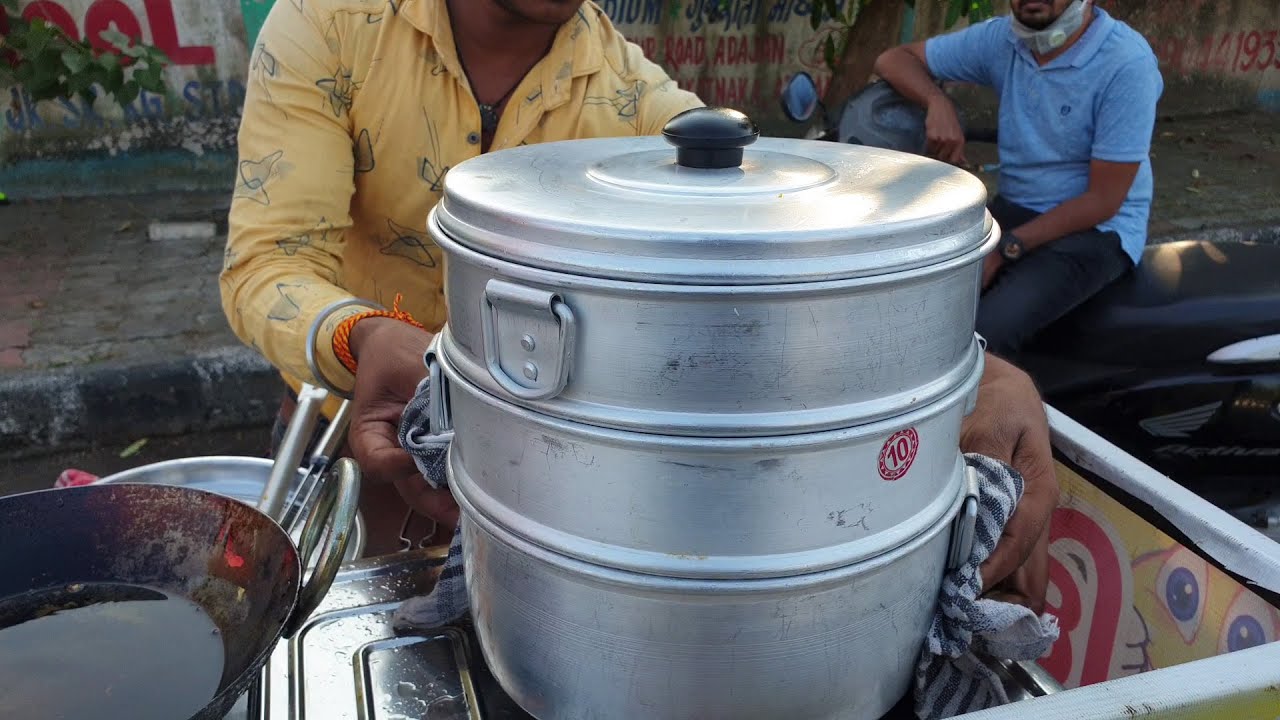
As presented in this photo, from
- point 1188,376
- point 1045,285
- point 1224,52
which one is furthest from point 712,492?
point 1224,52

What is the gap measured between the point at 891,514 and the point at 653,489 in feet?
0.75

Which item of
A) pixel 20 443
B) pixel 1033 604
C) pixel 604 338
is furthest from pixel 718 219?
pixel 20 443

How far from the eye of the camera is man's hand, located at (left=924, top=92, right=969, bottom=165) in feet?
9.98

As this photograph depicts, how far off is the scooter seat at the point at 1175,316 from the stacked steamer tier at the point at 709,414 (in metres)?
1.62

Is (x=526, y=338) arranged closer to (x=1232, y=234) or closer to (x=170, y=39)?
(x=170, y=39)

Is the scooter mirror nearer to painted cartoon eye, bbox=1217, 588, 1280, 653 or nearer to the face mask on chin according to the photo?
painted cartoon eye, bbox=1217, 588, 1280, 653

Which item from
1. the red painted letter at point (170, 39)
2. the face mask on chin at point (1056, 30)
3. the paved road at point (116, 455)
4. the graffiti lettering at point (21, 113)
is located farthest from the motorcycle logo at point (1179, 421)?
the graffiti lettering at point (21, 113)

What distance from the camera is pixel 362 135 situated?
1855 mm

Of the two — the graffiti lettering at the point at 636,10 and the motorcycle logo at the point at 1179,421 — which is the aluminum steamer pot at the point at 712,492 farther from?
the graffiti lettering at the point at 636,10

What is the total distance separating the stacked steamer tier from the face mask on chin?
2.30 meters

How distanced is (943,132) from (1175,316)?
101 cm

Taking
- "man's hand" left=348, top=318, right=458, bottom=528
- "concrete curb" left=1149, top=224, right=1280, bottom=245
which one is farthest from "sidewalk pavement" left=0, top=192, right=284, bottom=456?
"concrete curb" left=1149, top=224, right=1280, bottom=245

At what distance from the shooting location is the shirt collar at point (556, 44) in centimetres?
183

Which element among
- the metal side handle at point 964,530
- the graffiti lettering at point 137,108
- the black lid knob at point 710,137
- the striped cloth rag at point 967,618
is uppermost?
the black lid knob at point 710,137
